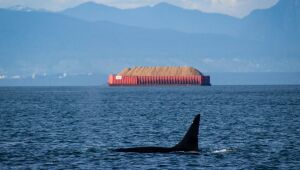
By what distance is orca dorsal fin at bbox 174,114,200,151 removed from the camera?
41406 mm

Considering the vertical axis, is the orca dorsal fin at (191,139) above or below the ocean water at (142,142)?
above

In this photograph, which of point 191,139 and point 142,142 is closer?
point 191,139

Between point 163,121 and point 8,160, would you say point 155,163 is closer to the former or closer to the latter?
point 8,160

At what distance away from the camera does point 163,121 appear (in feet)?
245

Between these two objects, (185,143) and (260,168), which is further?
(185,143)

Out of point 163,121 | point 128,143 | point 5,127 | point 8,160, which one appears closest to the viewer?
point 8,160

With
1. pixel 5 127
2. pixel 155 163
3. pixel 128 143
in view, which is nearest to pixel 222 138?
pixel 128 143

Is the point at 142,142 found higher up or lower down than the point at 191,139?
lower down

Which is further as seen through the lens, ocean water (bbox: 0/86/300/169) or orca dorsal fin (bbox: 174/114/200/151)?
orca dorsal fin (bbox: 174/114/200/151)

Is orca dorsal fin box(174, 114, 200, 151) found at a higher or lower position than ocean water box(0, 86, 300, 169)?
higher

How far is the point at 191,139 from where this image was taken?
42.1 metres

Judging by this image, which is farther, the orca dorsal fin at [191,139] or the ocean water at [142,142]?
the orca dorsal fin at [191,139]

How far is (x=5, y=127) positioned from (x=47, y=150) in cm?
2057

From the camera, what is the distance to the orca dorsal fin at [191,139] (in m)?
41.4
